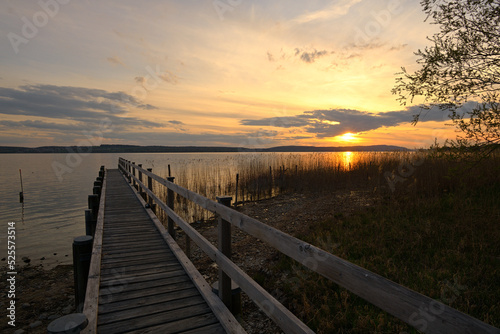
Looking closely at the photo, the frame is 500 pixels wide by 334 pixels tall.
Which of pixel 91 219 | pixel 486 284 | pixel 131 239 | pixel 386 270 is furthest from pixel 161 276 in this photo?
pixel 486 284

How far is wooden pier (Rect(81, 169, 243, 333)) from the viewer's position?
122 inches

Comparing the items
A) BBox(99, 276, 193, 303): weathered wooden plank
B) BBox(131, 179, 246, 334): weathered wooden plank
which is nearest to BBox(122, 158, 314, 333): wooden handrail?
BBox(131, 179, 246, 334): weathered wooden plank

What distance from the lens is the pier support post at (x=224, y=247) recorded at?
3.30 metres

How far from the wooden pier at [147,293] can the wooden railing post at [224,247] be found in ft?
0.54

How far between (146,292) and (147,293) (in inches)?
1.7

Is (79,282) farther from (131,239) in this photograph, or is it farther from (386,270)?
(386,270)

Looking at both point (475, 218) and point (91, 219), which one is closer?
point (91, 219)

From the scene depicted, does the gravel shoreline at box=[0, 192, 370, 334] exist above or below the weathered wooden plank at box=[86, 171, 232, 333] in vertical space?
below

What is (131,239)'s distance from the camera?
246 inches

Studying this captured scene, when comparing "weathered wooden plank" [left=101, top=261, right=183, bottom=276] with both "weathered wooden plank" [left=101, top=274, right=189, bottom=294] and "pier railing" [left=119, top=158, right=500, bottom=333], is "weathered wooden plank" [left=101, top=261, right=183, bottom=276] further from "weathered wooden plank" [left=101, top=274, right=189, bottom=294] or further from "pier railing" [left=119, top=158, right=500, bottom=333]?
"pier railing" [left=119, top=158, right=500, bottom=333]

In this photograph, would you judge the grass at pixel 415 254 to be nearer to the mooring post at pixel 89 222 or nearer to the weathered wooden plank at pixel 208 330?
the weathered wooden plank at pixel 208 330

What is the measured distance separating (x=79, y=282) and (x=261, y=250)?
5204mm

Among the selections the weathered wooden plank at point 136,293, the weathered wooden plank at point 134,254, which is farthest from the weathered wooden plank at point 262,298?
the weathered wooden plank at point 134,254

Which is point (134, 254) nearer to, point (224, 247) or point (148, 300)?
point (148, 300)
